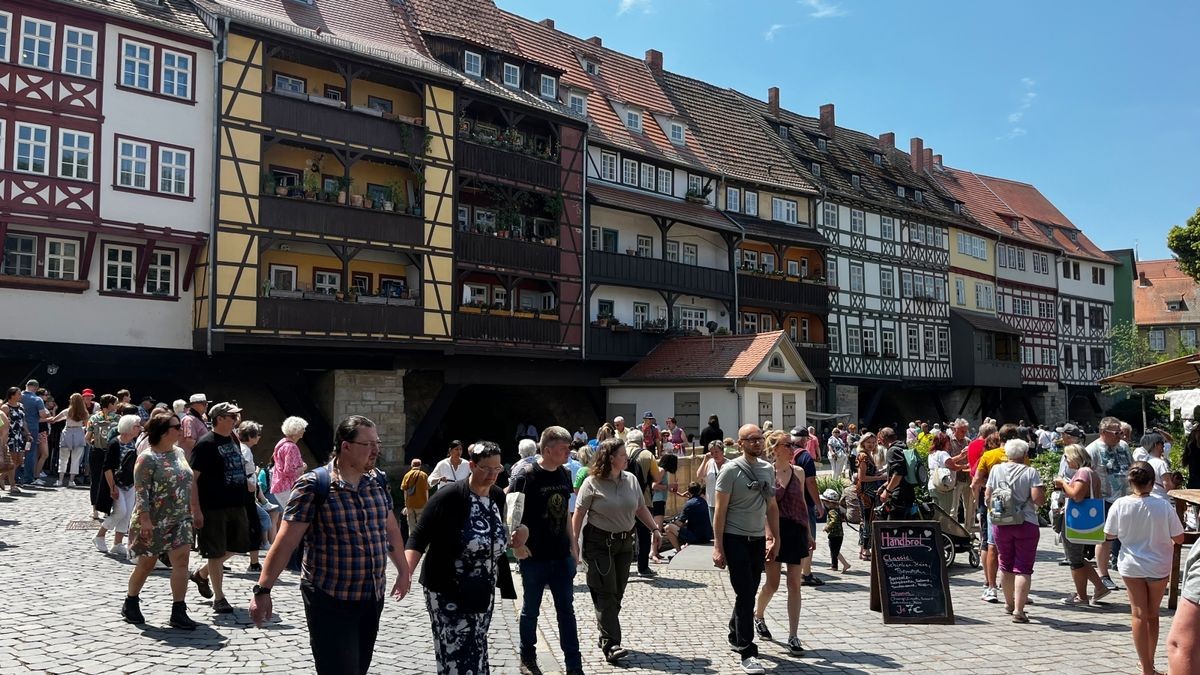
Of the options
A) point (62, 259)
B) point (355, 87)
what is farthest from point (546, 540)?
point (355, 87)

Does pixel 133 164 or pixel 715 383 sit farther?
pixel 715 383

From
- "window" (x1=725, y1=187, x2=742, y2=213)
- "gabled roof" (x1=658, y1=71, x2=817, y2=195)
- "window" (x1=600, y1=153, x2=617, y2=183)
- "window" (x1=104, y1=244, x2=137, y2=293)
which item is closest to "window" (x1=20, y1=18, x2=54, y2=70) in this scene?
"window" (x1=104, y1=244, x2=137, y2=293)

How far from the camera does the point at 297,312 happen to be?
23.4m

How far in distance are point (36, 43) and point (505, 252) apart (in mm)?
12404

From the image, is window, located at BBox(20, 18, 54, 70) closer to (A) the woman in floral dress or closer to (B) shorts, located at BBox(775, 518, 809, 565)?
(A) the woman in floral dress

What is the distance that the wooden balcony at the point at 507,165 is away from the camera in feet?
90.6

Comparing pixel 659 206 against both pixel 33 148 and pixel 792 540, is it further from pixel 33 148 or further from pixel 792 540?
pixel 792 540

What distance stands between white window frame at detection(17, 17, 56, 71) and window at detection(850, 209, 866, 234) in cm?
3100

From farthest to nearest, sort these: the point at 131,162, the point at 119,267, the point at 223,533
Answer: the point at 119,267
the point at 131,162
the point at 223,533

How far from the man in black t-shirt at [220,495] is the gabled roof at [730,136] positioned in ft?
100

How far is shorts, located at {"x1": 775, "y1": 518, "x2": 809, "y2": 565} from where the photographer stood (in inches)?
335

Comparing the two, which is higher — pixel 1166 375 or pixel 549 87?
pixel 549 87

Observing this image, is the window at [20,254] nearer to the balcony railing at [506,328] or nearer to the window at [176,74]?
the window at [176,74]

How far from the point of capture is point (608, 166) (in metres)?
33.1
